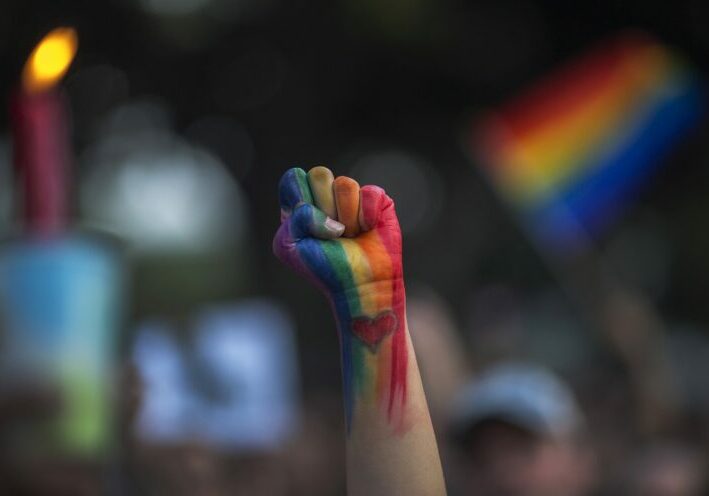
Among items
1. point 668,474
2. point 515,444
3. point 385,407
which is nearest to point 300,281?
point 668,474

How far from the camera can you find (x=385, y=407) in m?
2.88

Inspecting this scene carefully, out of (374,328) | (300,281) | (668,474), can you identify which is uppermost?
(300,281)

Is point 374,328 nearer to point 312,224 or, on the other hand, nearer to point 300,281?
point 312,224

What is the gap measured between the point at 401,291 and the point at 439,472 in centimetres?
33

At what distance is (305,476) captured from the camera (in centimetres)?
720

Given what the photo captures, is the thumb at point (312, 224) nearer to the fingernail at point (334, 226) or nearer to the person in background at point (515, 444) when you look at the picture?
the fingernail at point (334, 226)

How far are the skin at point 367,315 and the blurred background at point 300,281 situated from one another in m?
0.95

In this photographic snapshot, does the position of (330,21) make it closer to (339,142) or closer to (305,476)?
(339,142)

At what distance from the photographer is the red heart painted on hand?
2867mm

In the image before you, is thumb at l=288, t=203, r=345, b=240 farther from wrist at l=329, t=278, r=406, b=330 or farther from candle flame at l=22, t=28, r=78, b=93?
candle flame at l=22, t=28, r=78, b=93

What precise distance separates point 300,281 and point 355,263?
1030 cm

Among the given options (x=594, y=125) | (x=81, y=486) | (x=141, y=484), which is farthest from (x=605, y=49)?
(x=81, y=486)

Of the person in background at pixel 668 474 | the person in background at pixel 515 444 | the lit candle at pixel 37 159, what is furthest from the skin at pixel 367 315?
the person in background at pixel 668 474

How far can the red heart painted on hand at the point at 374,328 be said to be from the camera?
287 centimetres
